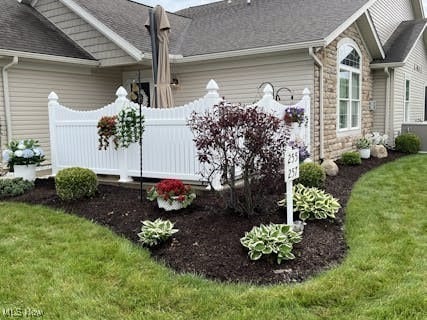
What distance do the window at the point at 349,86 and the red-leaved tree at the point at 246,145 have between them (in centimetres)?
605

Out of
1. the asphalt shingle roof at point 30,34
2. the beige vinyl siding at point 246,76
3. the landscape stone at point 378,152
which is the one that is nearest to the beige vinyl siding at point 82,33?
the asphalt shingle roof at point 30,34

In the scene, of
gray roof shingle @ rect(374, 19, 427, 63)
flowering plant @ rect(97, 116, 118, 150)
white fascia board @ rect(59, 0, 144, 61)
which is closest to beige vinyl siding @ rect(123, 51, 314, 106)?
white fascia board @ rect(59, 0, 144, 61)

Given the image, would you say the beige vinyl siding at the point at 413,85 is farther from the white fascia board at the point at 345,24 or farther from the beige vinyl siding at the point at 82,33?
the beige vinyl siding at the point at 82,33

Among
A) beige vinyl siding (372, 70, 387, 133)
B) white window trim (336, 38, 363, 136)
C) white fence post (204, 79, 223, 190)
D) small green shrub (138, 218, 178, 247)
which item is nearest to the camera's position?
small green shrub (138, 218, 178, 247)

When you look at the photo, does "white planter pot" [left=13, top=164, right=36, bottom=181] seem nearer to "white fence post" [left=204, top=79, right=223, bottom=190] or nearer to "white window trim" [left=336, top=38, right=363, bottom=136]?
"white fence post" [left=204, top=79, right=223, bottom=190]

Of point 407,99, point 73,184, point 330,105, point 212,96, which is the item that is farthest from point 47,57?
point 407,99

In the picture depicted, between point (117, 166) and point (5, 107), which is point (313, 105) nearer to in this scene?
point (117, 166)

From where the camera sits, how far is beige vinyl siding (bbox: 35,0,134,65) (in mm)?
10406

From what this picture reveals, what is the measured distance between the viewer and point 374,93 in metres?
13.0

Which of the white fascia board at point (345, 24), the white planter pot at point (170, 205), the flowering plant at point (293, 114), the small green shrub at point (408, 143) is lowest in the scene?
the white planter pot at point (170, 205)

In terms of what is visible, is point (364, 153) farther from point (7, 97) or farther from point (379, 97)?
point (7, 97)

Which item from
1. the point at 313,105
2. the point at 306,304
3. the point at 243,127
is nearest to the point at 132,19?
the point at 313,105

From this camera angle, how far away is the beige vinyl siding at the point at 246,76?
940 cm

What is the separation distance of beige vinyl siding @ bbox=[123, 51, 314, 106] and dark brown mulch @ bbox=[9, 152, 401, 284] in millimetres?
3373
